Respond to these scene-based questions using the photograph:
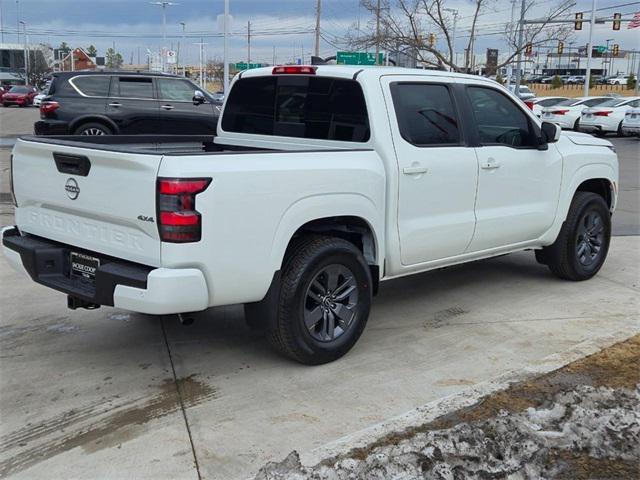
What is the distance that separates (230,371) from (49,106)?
412 inches

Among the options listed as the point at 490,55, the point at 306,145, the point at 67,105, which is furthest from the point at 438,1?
the point at 306,145

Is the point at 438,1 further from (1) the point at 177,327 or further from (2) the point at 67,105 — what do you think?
(1) the point at 177,327

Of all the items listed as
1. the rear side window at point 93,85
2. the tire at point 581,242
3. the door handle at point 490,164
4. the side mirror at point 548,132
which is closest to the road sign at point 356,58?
the rear side window at point 93,85

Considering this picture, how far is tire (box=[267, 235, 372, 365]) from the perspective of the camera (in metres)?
4.26

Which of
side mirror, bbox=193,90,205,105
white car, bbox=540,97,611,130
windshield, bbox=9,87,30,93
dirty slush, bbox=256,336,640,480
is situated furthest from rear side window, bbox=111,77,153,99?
windshield, bbox=9,87,30,93

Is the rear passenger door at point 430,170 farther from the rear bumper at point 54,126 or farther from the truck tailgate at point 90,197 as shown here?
the rear bumper at point 54,126

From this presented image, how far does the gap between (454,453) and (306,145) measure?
2.69 m

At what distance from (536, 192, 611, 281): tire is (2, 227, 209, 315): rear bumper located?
395 centimetres

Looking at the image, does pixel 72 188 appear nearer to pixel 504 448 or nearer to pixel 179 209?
pixel 179 209

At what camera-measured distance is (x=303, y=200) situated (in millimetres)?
4211

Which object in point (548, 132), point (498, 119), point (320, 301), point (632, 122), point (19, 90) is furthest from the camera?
point (19, 90)

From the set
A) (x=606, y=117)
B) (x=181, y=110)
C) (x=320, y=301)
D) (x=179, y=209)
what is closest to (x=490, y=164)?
(x=320, y=301)

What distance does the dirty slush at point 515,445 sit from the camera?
321 cm

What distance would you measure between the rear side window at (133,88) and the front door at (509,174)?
9.78 metres
